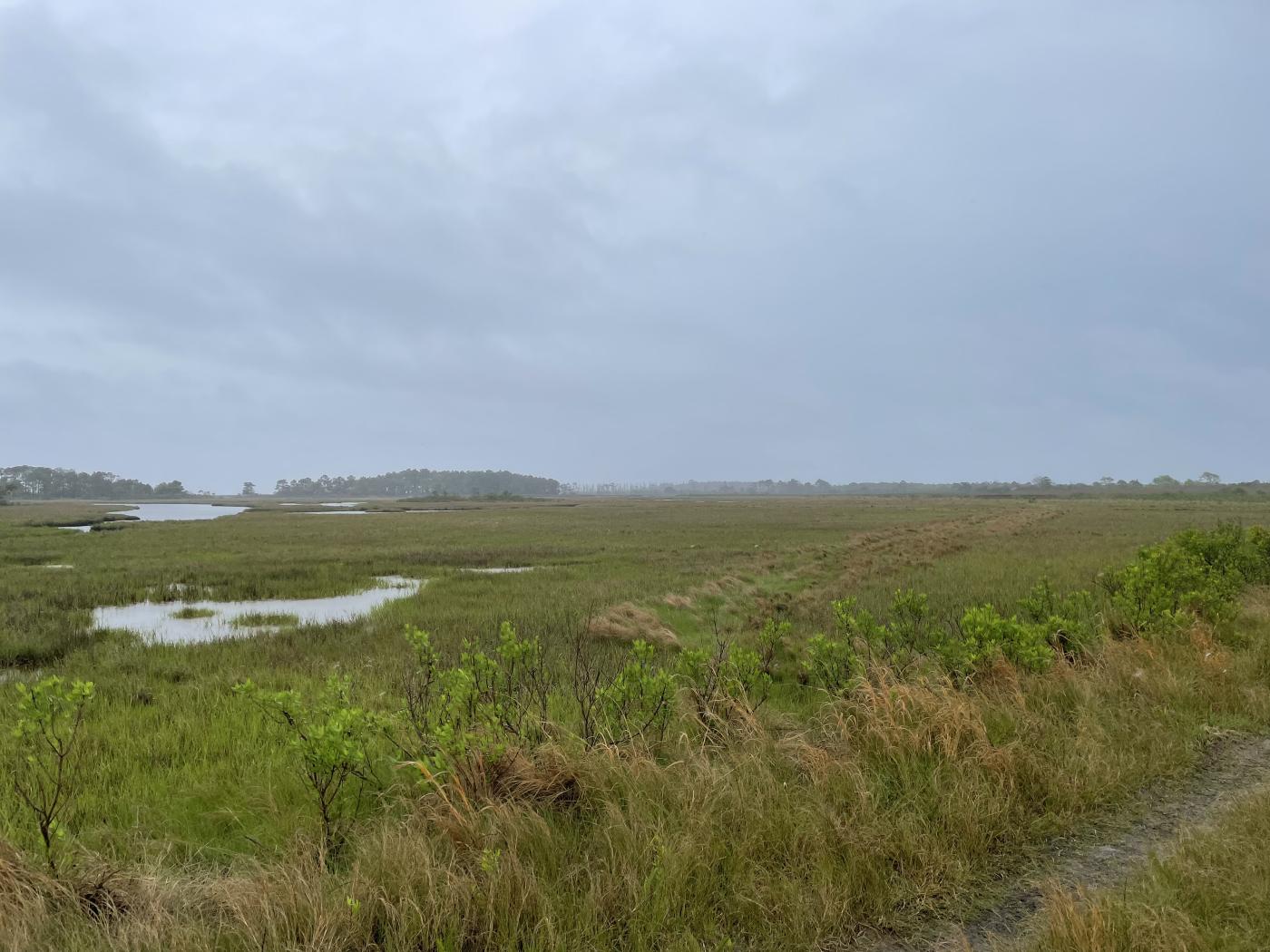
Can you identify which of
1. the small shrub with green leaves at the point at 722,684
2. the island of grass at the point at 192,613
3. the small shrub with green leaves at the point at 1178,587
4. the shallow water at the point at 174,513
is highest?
the small shrub with green leaves at the point at 1178,587

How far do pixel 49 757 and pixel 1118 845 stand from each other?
9.67 metres

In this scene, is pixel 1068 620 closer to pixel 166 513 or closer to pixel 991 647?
pixel 991 647

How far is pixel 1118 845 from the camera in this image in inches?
165

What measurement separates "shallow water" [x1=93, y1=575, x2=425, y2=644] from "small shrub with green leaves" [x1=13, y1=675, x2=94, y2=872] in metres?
6.99

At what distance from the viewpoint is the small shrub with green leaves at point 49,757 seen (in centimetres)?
376

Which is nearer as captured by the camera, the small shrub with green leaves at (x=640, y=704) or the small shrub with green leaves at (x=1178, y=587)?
the small shrub with green leaves at (x=640, y=704)

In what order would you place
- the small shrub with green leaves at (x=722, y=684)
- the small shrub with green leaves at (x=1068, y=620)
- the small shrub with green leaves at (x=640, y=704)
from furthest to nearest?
the small shrub with green leaves at (x=1068, y=620), the small shrub with green leaves at (x=722, y=684), the small shrub with green leaves at (x=640, y=704)

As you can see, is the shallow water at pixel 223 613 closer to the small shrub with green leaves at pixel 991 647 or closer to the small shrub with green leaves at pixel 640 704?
the small shrub with green leaves at pixel 640 704

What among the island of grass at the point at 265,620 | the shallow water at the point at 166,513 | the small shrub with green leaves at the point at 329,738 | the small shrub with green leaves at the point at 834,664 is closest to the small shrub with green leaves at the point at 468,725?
the small shrub with green leaves at the point at 329,738

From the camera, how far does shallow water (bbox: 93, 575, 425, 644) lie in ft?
47.5

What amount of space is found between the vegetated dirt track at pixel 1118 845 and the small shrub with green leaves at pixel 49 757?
4894mm

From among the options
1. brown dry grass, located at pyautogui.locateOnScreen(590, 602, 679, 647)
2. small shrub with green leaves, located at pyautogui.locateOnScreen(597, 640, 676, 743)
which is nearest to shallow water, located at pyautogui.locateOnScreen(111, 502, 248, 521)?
brown dry grass, located at pyautogui.locateOnScreen(590, 602, 679, 647)

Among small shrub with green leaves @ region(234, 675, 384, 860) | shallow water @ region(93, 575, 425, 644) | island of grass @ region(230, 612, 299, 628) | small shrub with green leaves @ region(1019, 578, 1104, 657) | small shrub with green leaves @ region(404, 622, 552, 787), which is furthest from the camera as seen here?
island of grass @ region(230, 612, 299, 628)

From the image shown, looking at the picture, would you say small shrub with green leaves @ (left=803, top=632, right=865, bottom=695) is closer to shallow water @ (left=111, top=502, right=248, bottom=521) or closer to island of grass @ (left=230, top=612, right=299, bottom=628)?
island of grass @ (left=230, top=612, right=299, bottom=628)
